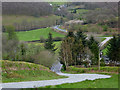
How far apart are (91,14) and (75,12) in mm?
14982

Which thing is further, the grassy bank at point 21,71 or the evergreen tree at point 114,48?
the evergreen tree at point 114,48

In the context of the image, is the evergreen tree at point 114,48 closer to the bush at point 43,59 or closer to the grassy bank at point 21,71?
the bush at point 43,59

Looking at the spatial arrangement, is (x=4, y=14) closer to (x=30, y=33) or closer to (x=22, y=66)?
(x=22, y=66)

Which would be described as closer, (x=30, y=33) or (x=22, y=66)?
(x=22, y=66)

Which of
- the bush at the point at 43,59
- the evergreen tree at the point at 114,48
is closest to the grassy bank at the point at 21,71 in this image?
the bush at the point at 43,59

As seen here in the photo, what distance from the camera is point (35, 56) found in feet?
117

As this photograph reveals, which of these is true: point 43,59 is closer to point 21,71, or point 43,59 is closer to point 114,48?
point 114,48

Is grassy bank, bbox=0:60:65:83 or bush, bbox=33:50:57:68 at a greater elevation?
grassy bank, bbox=0:60:65:83

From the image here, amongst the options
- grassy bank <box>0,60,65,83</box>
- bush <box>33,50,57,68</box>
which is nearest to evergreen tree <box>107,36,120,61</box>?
bush <box>33,50,57,68</box>

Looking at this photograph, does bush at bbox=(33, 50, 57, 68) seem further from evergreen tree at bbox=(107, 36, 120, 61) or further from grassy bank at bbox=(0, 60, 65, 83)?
grassy bank at bbox=(0, 60, 65, 83)

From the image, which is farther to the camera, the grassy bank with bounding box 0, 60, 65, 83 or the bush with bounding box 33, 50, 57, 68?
the bush with bounding box 33, 50, 57, 68

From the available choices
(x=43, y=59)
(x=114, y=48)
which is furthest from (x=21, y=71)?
(x=114, y=48)

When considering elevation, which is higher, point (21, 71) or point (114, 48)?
point (21, 71)

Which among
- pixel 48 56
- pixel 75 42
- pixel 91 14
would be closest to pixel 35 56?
pixel 48 56
